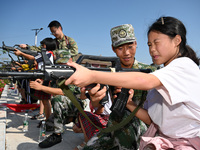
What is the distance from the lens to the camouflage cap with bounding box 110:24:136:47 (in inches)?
109

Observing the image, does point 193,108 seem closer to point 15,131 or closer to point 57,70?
point 57,70

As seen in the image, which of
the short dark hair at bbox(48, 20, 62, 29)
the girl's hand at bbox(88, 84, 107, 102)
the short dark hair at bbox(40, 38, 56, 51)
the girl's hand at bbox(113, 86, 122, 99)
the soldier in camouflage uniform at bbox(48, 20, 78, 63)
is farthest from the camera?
the short dark hair at bbox(40, 38, 56, 51)

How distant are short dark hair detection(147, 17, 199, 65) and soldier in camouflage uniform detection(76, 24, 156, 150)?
997 millimetres

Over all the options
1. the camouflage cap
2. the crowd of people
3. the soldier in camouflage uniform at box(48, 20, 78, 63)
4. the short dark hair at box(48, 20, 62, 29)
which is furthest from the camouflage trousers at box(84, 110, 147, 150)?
the short dark hair at box(48, 20, 62, 29)

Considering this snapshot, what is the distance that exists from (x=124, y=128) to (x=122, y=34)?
1.63 metres

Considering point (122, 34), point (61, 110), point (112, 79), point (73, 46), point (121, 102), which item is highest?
point (122, 34)

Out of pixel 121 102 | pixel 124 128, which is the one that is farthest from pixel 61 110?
pixel 121 102

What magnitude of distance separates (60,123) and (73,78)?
99.0 inches

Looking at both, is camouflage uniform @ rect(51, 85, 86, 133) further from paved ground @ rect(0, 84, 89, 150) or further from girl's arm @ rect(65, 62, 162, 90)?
girl's arm @ rect(65, 62, 162, 90)

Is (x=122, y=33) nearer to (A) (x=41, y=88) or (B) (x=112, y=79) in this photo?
(B) (x=112, y=79)

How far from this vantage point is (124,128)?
2131mm

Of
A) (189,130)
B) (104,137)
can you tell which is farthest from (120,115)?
(189,130)

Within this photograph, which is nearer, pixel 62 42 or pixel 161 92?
pixel 161 92

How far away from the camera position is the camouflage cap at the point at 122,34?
2.76m
